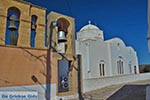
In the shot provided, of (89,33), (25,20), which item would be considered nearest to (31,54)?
(25,20)

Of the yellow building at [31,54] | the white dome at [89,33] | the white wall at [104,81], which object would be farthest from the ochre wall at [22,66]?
the white dome at [89,33]

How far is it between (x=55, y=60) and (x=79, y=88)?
138 inches

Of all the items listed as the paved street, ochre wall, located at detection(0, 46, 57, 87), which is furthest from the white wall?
ochre wall, located at detection(0, 46, 57, 87)

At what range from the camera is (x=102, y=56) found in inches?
874

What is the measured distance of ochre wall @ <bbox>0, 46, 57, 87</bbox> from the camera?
9.98 m

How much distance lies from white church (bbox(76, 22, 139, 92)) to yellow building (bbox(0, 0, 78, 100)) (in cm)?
391

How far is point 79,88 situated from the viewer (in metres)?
14.2

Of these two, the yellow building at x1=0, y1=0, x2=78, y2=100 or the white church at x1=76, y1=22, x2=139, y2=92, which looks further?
the white church at x1=76, y1=22, x2=139, y2=92

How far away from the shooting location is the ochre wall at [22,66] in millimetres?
9977

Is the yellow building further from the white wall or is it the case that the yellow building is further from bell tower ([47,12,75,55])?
the white wall

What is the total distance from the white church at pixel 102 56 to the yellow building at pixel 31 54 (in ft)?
12.8

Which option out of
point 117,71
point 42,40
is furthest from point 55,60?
point 117,71

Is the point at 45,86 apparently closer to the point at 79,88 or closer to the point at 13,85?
the point at 13,85

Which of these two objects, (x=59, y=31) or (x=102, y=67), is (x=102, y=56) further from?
(x=59, y=31)
